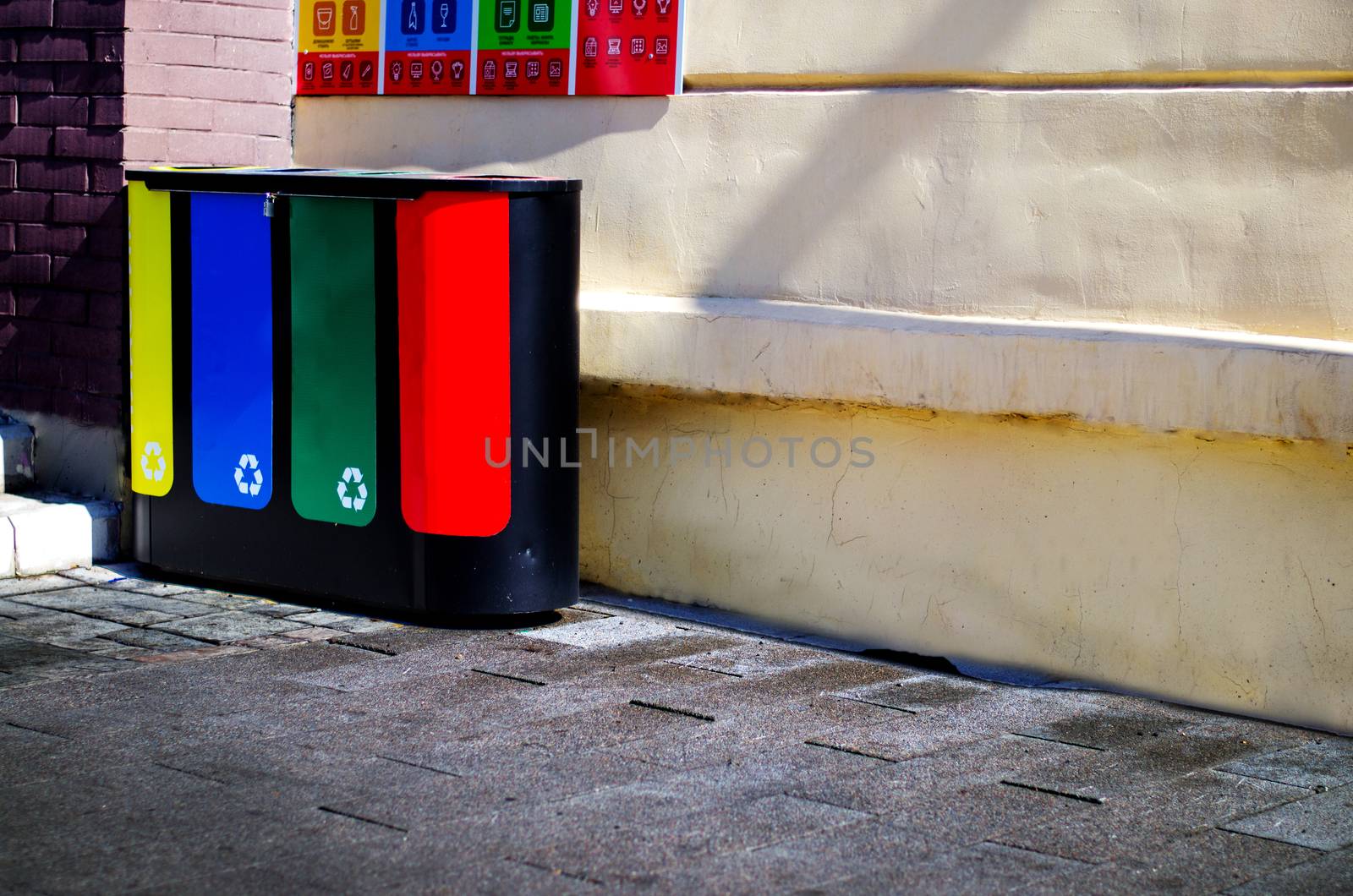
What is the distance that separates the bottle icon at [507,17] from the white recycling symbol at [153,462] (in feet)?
6.35

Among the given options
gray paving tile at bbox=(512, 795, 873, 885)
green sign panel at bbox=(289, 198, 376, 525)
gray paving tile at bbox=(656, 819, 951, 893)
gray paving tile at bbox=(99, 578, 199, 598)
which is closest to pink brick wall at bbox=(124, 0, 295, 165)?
green sign panel at bbox=(289, 198, 376, 525)

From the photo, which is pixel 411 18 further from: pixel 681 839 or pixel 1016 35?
pixel 681 839

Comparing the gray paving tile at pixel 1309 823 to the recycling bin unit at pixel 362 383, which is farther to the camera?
the recycling bin unit at pixel 362 383

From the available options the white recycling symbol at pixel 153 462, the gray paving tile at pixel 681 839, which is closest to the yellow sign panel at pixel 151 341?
the white recycling symbol at pixel 153 462

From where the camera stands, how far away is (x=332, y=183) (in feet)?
17.6

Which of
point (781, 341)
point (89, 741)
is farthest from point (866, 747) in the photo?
point (89, 741)

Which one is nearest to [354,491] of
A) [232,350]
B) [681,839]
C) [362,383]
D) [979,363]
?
[362,383]

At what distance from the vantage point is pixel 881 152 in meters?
5.25

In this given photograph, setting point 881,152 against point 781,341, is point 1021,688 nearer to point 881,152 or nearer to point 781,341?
point 781,341

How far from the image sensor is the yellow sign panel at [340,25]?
20.7 feet

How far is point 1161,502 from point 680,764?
1.66 m

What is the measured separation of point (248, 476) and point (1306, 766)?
347 centimetres

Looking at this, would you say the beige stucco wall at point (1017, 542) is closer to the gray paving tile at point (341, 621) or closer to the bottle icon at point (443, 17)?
the gray paving tile at point (341, 621)

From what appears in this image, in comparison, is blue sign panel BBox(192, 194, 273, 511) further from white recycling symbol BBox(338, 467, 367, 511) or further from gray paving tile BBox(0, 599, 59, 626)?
gray paving tile BBox(0, 599, 59, 626)
